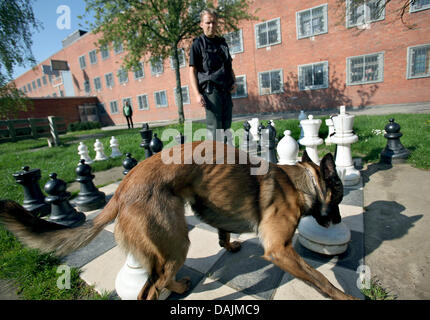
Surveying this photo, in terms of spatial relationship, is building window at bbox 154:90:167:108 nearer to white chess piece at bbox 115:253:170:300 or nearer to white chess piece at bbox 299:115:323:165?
white chess piece at bbox 299:115:323:165

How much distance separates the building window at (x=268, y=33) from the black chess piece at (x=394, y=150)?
15447 mm

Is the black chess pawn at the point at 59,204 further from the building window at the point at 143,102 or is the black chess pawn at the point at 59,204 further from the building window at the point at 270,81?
the building window at the point at 143,102

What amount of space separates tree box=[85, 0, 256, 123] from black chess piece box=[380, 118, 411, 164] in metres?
12.3

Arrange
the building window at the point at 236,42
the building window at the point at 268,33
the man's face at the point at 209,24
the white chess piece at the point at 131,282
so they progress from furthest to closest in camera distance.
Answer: the building window at the point at 236,42 → the building window at the point at 268,33 → the man's face at the point at 209,24 → the white chess piece at the point at 131,282

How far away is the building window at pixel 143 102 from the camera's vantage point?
25584 mm

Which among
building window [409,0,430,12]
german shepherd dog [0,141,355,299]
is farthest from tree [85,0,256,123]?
german shepherd dog [0,141,355,299]

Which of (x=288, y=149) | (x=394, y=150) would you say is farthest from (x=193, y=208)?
(x=394, y=150)

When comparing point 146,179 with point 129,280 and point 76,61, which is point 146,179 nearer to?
point 129,280

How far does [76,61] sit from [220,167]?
38.9 meters

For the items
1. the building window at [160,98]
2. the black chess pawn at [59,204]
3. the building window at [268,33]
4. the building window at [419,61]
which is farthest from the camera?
the building window at [160,98]

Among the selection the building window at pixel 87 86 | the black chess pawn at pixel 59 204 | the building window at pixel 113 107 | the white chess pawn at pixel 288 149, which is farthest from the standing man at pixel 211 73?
the building window at pixel 87 86

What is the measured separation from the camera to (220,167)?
159 centimetres

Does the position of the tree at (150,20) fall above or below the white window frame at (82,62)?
below

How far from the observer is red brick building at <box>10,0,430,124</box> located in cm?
1255
